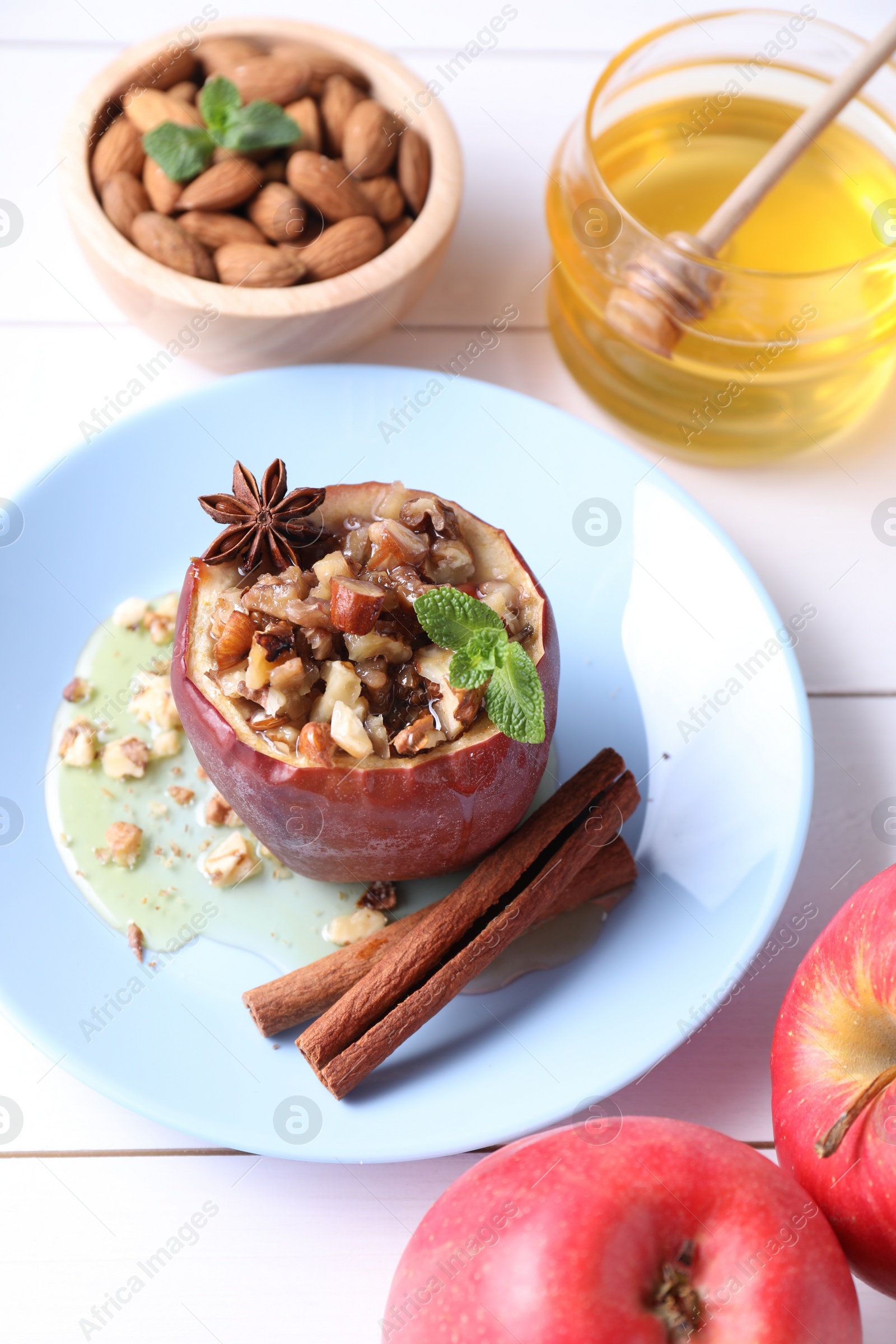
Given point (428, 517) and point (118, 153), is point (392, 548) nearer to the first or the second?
point (428, 517)

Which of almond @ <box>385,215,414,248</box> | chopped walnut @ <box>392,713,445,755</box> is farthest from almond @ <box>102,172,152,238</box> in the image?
chopped walnut @ <box>392,713,445,755</box>

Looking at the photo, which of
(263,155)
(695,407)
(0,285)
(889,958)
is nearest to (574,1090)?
(889,958)

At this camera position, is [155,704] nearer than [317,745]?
No

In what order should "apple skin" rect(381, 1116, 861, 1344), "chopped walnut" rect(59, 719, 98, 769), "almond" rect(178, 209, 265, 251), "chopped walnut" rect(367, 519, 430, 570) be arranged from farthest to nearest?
"almond" rect(178, 209, 265, 251) < "chopped walnut" rect(59, 719, 98, 769) < "chopped walnut" rect(367, 519, 430, 570) < "apple skin" rect(381, 1116, 861, 1344)

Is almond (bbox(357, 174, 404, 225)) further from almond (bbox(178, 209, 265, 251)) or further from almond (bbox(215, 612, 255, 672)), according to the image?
almond (bbox(215, 612, 255, 672))

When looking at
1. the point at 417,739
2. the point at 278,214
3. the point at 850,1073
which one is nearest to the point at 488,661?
the point at 417,739

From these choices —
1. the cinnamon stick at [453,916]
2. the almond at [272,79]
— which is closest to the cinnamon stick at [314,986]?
the cinnamon stick at [453,916]
